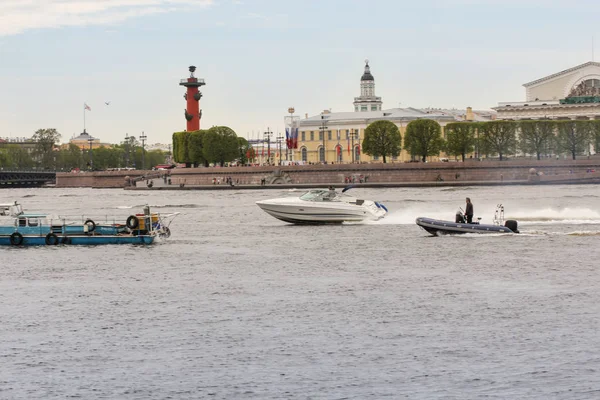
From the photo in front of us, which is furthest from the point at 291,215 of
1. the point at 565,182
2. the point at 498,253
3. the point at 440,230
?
the point at 565,182

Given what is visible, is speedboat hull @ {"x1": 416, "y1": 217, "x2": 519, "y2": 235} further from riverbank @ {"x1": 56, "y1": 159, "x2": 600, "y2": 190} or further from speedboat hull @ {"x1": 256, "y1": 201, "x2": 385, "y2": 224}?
riverbank @ {"x1": 56, "y1": 159, "x2": 600, "y2": 190}

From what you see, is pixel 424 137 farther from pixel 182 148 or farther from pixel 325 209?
pixel 325 209

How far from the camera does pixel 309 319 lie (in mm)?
24938

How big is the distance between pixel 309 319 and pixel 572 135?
77.9m

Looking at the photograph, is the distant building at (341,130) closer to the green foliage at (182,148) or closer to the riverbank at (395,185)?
the green foliage at (182,148)

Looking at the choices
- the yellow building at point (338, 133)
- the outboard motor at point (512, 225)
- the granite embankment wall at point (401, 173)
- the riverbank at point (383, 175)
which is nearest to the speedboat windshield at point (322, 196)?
the outboard motor at point (512, 225)

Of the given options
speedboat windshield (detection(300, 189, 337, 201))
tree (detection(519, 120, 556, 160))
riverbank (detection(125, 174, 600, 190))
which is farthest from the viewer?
tree (detection(519, 120, 556, 160))

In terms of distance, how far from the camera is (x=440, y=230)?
39.2 m

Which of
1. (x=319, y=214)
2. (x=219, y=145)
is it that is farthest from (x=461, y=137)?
(x=319, y=214)

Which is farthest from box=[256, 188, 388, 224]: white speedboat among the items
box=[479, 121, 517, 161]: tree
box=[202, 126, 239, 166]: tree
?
box=[202, 126, 239, 166]: tree

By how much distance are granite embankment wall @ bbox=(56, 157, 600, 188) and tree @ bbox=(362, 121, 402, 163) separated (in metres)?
6.89

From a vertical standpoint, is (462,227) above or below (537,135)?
below

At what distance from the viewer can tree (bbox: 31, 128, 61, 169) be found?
521 feet

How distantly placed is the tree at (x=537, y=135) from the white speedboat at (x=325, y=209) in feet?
186
